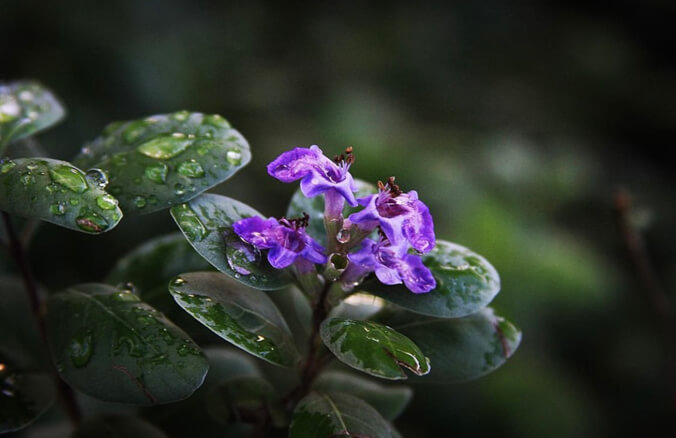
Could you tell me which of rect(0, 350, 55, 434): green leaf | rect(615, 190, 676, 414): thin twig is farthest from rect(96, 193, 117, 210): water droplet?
rect(615, 190, 676, 414): thin twig

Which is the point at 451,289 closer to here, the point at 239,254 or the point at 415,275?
the point at 415,275

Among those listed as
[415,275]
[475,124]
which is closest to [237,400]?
[415,275]

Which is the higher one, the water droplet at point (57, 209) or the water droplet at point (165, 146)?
the water droplet at point (165, 146)

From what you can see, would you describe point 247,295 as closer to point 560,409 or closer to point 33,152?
point 33,152

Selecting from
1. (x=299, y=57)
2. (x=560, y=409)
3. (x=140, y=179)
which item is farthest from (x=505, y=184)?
(x=140, y=179)

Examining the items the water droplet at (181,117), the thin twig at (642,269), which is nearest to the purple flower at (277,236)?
the water droplet at (181,117)

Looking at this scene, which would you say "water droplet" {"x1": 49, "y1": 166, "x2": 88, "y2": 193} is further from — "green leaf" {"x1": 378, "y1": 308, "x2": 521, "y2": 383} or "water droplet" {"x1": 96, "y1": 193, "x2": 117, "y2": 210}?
"green leaf" {"x1": 378, "y1": 308, "x2": 521, "y2": 383}

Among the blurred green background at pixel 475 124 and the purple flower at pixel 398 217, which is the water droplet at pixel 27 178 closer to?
the purple flower at pixel 398 217
